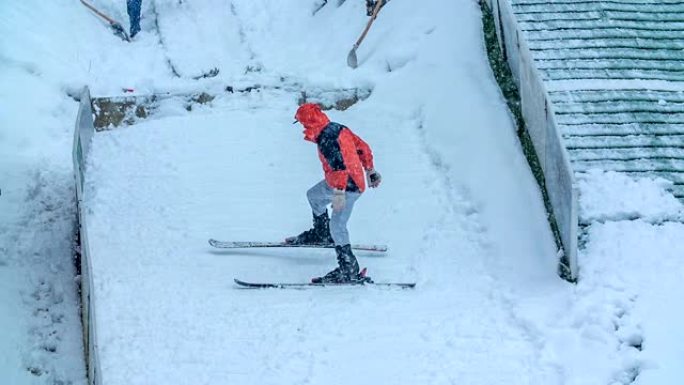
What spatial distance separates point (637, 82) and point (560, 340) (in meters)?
4.40

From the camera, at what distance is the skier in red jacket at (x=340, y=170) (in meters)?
8.70

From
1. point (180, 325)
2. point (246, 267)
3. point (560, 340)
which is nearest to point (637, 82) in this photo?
point (560, 340)

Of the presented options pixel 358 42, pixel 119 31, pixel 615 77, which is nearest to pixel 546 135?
pixel 615 77

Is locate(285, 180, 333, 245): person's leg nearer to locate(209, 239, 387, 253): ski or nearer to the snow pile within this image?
locate(209, 239, 387, 253): ski

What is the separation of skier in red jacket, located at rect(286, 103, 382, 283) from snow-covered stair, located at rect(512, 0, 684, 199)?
2.76 m

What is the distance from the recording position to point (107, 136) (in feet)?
40.1

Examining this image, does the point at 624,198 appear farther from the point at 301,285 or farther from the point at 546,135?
the point at 301,285

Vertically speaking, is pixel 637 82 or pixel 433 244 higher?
pixel 637 82

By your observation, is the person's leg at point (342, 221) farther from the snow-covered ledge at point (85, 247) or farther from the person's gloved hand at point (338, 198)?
the snow-covered ledge at point (85, 247)

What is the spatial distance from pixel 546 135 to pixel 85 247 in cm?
466

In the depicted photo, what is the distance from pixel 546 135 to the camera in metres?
9.80

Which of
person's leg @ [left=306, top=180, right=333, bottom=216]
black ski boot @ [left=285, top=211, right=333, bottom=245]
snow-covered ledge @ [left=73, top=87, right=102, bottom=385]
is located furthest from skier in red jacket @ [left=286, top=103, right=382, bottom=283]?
snow-covered ledge @ [left=73, top=87, right=102, bottom=385]

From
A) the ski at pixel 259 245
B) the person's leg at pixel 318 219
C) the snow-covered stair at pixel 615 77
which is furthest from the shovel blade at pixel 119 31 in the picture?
the person's leg at pixel 318 219

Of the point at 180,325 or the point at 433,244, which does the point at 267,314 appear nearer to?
the point at 180,325
